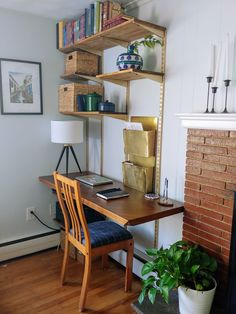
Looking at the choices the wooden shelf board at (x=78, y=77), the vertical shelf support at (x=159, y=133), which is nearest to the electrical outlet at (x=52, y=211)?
the vertical shelf support at (x=159, y=133)

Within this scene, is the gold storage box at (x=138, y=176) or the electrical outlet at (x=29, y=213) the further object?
the electrical outlet at (x=29, y=213)

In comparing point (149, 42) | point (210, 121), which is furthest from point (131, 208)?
point (149, 42)

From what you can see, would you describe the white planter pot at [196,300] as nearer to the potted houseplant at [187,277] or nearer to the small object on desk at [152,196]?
the potted houseplant at [187,277]

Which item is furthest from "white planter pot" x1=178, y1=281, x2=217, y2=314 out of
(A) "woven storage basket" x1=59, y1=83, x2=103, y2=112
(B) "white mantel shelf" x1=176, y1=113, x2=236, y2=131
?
(A) "woven storage basket" x1=59, y1=83, x2=103, y2=112

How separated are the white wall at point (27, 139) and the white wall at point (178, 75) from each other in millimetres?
925

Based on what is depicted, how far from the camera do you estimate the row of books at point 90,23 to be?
87.7 inches

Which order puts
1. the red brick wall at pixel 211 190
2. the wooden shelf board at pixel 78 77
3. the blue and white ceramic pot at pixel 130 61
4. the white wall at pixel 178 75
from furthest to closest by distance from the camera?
the wooden shelf board at pixel 78 77, the blue and white ceramic pot at pixel 130 61, the white wall at pixel 178 75, the red brick wall at pixel 211 190

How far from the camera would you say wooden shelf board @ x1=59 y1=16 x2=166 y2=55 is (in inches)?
76.8

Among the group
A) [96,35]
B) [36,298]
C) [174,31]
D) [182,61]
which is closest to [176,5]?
[174,31]

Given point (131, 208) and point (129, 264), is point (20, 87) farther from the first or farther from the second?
point (129, 264)

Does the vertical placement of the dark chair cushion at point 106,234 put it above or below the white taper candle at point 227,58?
below

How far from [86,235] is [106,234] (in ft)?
0.64

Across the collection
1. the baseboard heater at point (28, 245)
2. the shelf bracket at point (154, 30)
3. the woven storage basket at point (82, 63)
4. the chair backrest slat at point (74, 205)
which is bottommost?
the baseboard heater at point (28, 245)

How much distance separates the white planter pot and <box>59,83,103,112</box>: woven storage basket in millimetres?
1802
